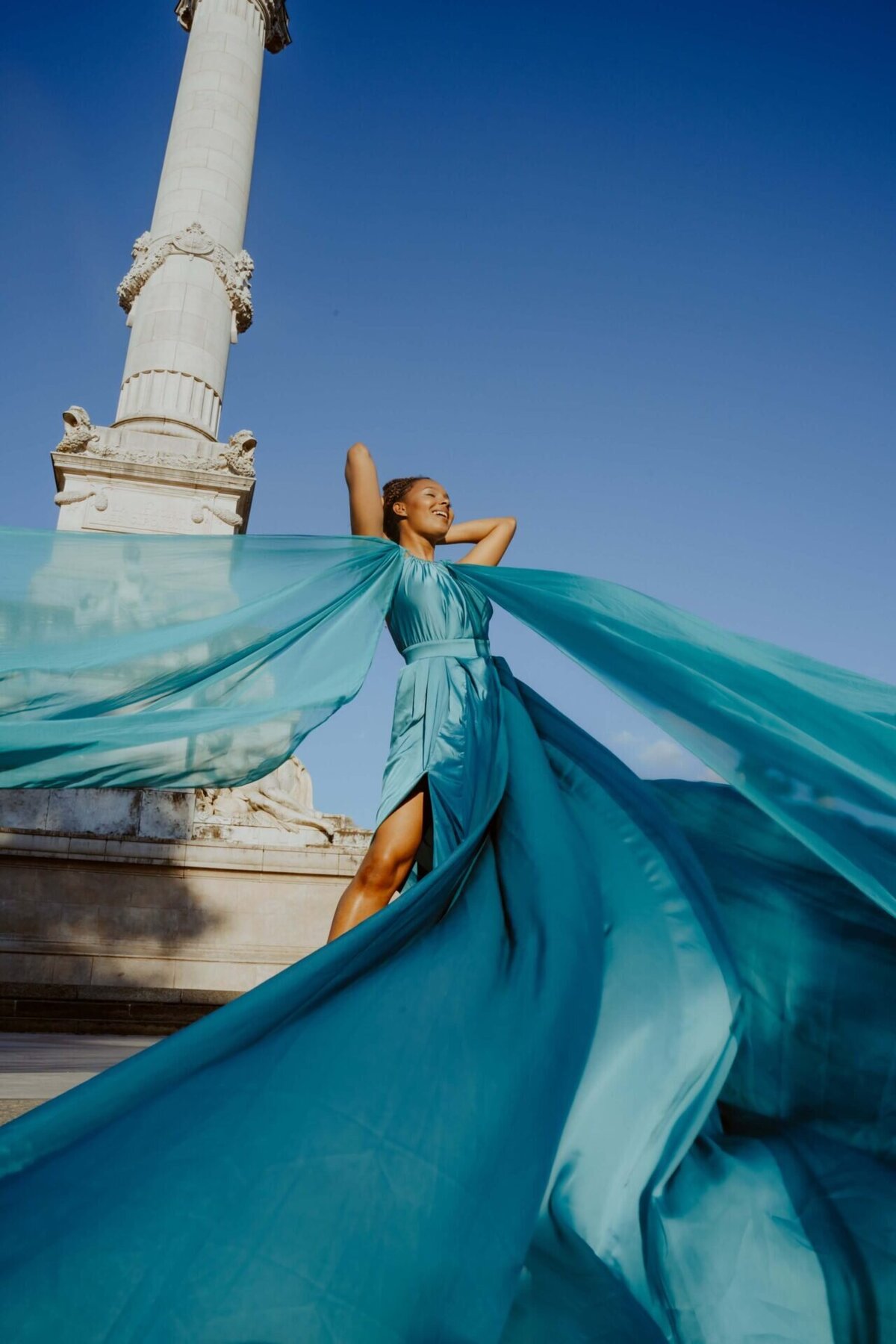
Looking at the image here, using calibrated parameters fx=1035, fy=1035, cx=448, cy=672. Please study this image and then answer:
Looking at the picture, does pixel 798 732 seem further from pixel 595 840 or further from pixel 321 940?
pixel 321 940

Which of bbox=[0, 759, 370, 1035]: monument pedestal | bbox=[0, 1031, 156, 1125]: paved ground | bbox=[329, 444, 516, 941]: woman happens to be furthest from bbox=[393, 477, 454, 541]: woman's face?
bbox=[0, 759, 370, 1035]: monument pedestal

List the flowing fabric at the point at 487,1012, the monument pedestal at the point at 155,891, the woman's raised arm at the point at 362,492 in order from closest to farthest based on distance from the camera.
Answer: the flowing fabric at the point at 487,1012 → the woman's raised arm at the point at 362,492 → the monument pedestal at the point at 155,891

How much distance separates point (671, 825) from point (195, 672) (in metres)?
1.44

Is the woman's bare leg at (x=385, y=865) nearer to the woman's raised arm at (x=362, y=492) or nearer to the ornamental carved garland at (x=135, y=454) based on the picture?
the woman's raised arm at (x=362, y=492)

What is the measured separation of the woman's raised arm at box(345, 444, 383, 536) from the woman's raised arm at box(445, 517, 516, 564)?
357 millimetres

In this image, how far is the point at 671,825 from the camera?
2404mm

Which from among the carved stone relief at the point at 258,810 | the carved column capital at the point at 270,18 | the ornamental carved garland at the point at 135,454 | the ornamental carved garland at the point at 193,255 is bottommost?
the carved stone relief at the point at 258,810

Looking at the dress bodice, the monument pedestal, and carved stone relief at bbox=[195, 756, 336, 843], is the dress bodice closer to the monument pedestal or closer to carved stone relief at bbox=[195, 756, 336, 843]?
the monument pedestal

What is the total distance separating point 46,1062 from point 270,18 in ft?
58.4

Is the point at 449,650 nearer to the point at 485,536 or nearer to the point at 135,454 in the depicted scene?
the point at 485,536

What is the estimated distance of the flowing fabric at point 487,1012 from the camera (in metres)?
1.23


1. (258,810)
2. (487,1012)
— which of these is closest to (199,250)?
(258,810)

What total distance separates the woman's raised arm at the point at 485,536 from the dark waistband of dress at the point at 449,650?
52 centimetres

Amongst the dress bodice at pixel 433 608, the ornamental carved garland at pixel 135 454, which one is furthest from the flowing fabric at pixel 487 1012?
the ornamental carved garland at pixel 135 454
